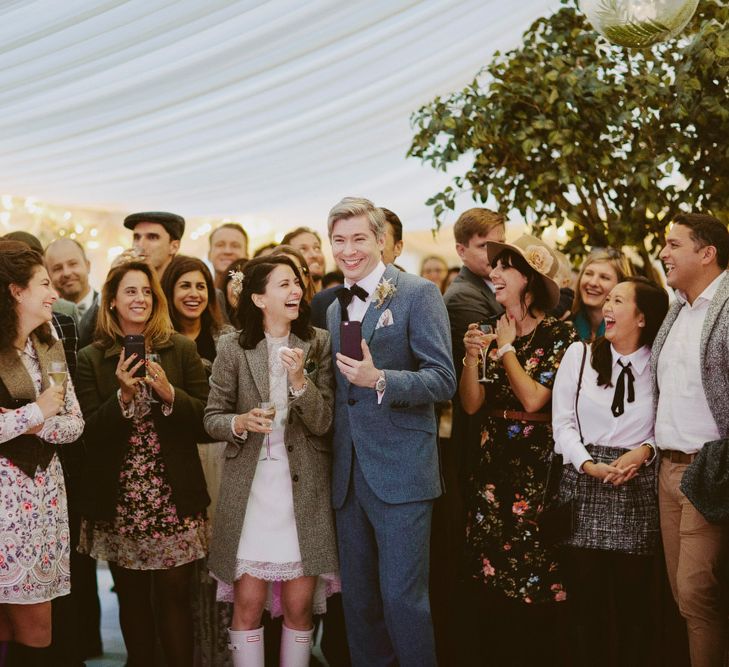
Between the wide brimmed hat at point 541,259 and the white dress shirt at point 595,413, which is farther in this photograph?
the wide brimmed hat at point 541,259

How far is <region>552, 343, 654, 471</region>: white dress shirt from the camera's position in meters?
3.21

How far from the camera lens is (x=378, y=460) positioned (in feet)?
9.93

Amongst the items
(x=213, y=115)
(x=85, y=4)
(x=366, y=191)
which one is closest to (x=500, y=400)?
(x=85, y=4)

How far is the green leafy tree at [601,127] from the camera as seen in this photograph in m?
3.81

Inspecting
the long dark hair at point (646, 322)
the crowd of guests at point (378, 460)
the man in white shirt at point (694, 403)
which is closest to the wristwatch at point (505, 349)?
the crowd of guests at point (378, 460)

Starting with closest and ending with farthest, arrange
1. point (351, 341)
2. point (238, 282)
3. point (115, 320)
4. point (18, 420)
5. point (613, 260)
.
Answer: point (351, 341) < point (18, 420) < point (238, 282) < point (115, 320) < point (613, 260)

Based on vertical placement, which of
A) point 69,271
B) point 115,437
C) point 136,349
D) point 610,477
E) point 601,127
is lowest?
point 610,477

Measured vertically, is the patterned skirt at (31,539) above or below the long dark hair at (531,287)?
below

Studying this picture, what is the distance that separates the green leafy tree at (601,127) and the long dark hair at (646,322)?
614mm

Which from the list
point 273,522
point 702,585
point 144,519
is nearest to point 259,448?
point 273,522

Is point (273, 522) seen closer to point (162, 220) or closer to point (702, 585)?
point (702, 585)

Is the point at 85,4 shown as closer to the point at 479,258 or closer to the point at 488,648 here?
the point at 479,258

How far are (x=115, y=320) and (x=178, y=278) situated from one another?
43 centimetres

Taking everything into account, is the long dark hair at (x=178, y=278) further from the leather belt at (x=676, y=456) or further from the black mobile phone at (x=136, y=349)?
the leather belt at (x=676, y=456)
